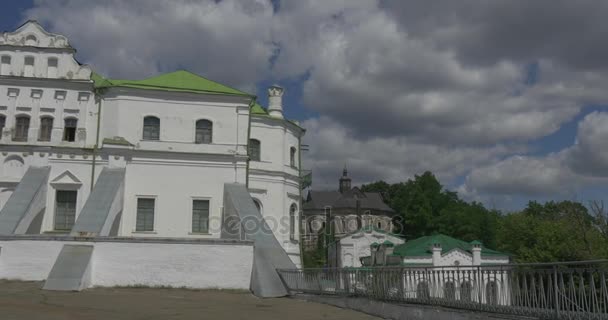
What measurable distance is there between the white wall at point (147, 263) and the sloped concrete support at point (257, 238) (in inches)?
26.6

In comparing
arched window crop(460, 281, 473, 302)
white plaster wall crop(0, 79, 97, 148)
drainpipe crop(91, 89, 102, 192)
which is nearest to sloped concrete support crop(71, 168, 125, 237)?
drainpipe crop(91, 89, 102, 192)

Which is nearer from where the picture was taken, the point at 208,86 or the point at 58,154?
the point at 58,154

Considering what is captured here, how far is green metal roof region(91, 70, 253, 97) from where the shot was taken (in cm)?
2550

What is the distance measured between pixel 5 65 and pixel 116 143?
6.47 metres

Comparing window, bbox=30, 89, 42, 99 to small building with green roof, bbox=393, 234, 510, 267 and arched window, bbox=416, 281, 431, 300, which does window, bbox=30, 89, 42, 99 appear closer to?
arched window, bbox=416, 281, 431, 300

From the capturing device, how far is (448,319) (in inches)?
378

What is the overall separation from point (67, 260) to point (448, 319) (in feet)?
39.4

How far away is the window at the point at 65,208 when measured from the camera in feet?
76.2

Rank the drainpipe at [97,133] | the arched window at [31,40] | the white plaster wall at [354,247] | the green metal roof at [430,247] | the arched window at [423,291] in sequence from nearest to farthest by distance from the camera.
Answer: the arched window at [423,291], the drainpipe at [97,133], the arched window at [31,40], the green metal roof at [430,247], the white plaster wall at [354,247]

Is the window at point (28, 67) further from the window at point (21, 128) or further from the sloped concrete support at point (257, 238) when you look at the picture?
the sloped concrete support at point (257, 238)

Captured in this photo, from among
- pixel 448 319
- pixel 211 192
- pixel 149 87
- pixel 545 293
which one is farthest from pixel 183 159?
pixel 545 293

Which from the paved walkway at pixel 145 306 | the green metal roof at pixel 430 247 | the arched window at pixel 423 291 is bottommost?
the paved walkway at pixel 145 306

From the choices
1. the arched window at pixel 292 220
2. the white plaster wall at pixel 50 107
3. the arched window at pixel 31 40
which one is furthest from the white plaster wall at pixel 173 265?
the arched window at pixel 31 40

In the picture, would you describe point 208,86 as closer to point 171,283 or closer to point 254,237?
point 254,237
